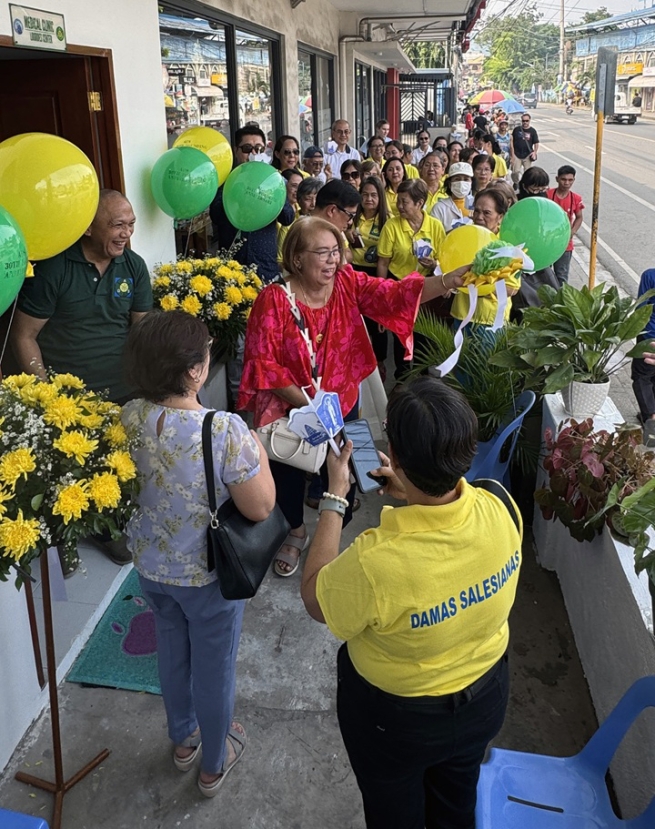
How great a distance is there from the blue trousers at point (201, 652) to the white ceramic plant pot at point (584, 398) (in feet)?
6.63

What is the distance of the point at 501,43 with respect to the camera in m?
99.2

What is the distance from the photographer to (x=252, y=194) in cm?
445

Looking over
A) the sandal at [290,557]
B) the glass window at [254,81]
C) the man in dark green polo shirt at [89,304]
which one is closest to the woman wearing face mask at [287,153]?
the glass window at [254,81]

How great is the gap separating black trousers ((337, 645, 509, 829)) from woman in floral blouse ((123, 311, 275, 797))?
52cm

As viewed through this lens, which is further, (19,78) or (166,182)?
(166,182)

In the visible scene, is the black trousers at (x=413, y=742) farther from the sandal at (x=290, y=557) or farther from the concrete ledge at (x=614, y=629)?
the sandal at (x=290, y=557)

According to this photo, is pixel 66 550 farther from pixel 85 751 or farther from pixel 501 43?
pixel 501 43

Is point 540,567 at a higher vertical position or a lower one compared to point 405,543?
lower

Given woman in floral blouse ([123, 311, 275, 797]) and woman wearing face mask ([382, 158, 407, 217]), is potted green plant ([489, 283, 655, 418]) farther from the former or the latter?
woman wearing face mask ([382, 158, 407, 217])

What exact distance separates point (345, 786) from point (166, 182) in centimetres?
322

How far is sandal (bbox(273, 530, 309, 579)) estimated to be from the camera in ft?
11.7

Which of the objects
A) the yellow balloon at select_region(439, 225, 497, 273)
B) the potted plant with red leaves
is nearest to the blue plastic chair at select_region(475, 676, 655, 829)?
the potted plant with red leaves

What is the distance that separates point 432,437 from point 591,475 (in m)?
1.57

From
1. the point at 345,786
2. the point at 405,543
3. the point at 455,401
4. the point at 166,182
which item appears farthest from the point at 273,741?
the point at 166,182
